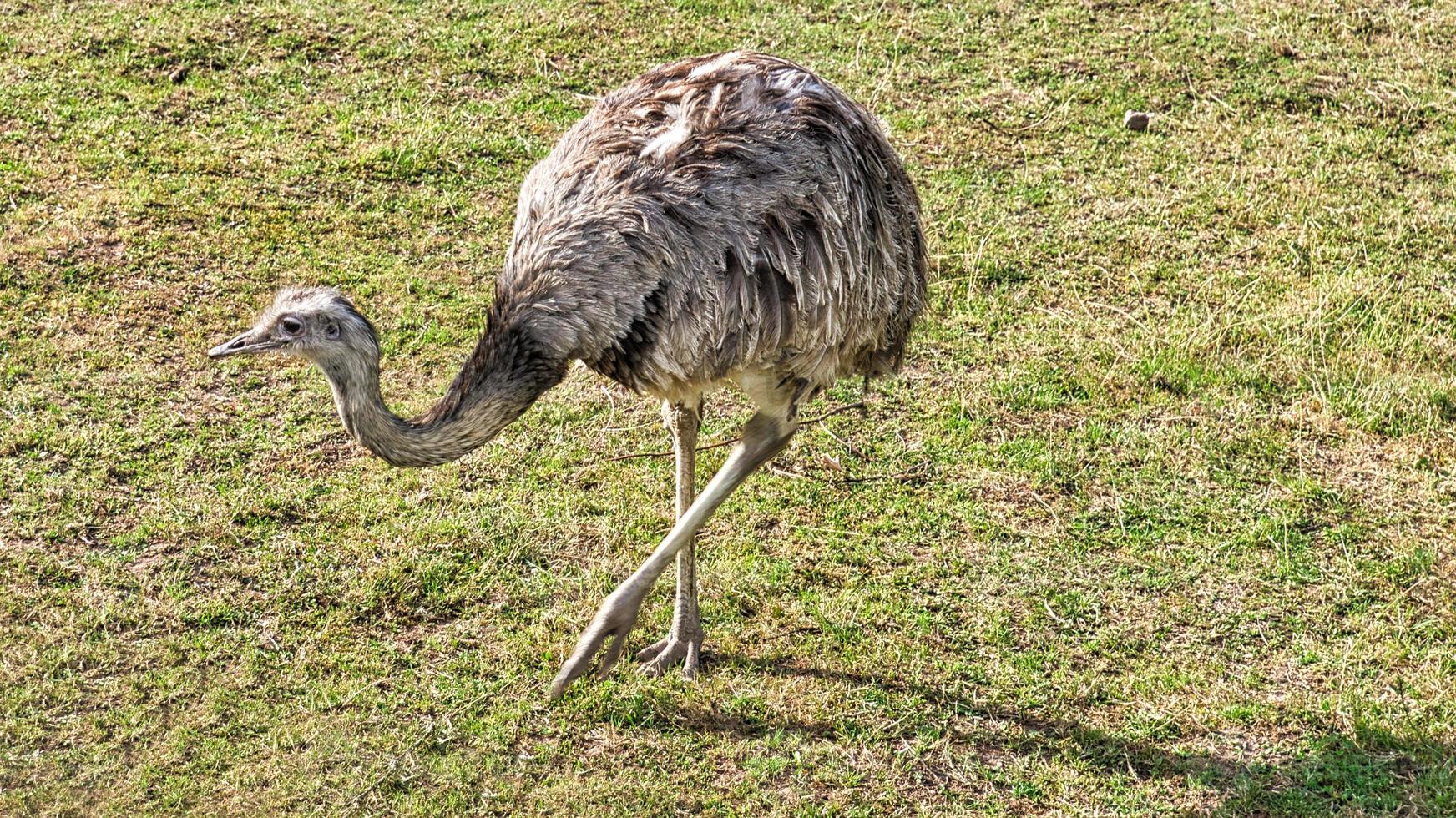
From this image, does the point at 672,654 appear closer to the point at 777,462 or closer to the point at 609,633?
the point at 609,633

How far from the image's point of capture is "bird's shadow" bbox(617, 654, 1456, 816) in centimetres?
464

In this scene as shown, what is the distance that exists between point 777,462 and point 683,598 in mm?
1098

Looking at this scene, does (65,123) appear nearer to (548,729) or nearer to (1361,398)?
(548,729)

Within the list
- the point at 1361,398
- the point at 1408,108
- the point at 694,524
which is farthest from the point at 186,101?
the point at 1408,108

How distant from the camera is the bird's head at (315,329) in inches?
168

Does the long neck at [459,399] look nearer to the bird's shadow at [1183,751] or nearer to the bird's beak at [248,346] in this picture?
the bird's beak at [248,346]

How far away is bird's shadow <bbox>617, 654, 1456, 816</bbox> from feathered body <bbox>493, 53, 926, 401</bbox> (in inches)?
43.0

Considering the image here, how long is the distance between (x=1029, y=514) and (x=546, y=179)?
2.30 meters

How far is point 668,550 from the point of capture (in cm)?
460

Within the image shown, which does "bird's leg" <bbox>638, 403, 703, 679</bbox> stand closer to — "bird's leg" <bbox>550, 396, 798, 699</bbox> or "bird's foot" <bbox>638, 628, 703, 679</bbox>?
"bird's foot" <bbox>638, 628, 703, 679</bbox>

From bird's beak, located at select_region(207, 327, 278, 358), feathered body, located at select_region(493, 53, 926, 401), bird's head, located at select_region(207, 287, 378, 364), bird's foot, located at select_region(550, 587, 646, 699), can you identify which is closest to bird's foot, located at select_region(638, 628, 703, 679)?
bird's foot, located at select_region(550, 587, 646, 699)

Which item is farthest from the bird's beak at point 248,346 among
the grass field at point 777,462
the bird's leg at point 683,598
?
the bird's leg at point 683,598


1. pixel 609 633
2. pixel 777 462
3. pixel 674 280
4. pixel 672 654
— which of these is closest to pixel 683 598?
pixel 672 654

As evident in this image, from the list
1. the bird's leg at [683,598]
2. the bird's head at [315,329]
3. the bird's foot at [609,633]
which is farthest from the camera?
the bird's leg at [683,598]
